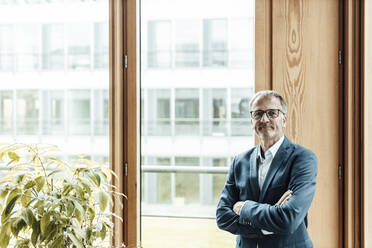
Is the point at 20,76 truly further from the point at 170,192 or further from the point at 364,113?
the point at 364,113

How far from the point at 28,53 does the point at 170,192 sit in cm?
126

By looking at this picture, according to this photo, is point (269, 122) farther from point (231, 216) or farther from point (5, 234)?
point (5, 234)

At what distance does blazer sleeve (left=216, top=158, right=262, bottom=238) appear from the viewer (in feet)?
Answer: 4.94

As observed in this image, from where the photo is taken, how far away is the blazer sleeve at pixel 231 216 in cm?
151

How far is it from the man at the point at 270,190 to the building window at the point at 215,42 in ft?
1.87

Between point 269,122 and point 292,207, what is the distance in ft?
1.22

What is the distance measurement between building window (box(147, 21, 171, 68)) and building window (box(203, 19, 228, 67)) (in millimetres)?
223

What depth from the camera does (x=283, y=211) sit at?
140cm

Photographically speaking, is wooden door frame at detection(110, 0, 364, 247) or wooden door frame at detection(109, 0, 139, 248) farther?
wooden door frame at detection(109, 0, 139, 248)

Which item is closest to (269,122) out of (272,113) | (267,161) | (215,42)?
(272,113)

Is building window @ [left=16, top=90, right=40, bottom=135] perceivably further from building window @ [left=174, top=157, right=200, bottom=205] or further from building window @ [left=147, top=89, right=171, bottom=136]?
building window @ [left=174, top=157, right=200, bottom=205]

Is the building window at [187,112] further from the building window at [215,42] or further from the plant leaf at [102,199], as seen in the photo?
the plant leaf at [102,199]

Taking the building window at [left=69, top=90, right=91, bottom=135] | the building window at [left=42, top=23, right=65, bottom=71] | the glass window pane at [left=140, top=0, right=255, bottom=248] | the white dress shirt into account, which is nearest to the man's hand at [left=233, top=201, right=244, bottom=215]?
the white dress shirt

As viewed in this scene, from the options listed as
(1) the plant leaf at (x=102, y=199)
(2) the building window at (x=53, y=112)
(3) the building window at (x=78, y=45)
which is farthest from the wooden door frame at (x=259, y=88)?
(1) the plant leaf at (x=102, y=199)
